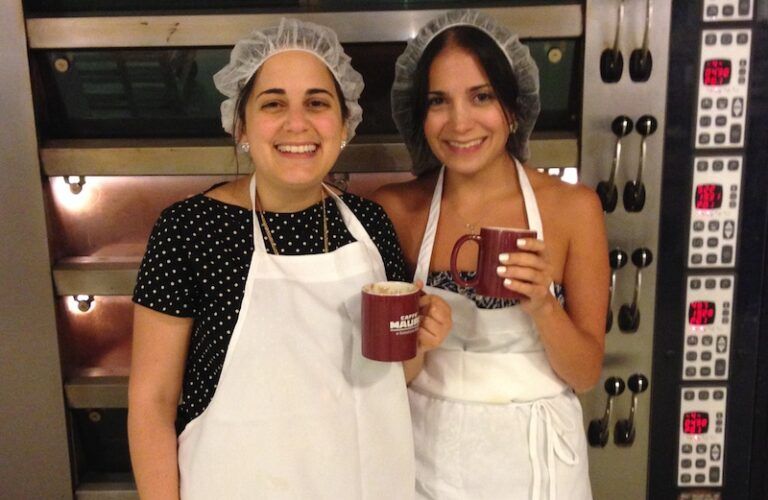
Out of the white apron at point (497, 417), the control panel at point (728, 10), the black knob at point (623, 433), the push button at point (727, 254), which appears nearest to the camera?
the white apron at point (497, 417)

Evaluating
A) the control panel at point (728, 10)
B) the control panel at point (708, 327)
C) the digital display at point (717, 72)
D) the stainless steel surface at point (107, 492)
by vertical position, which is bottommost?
the stainless steel surface at point (107, 492)

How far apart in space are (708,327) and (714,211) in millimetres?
286

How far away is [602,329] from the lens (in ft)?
4.22

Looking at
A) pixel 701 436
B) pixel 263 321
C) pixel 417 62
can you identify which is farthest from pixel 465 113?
pixel 701 436

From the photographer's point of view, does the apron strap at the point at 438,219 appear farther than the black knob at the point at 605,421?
No

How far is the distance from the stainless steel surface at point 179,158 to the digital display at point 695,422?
0.71 m

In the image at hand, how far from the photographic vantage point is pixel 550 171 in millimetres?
1691

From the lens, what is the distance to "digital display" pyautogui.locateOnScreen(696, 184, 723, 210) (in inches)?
62.1

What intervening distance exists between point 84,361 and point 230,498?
2.94 feet

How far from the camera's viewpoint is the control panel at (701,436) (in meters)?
1.69

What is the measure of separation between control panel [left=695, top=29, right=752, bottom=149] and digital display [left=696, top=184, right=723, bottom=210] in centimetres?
9

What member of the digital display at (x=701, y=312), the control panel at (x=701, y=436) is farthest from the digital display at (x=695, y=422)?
the digital display at (x=701, y=312)

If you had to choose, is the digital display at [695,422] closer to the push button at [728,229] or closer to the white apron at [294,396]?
the push button at [728,229]

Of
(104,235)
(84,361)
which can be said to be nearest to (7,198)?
(104,235)
